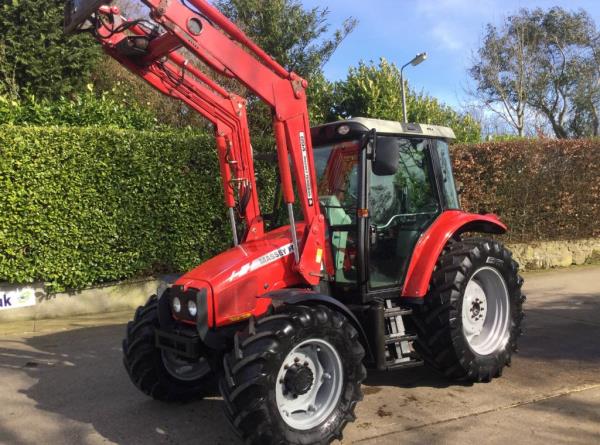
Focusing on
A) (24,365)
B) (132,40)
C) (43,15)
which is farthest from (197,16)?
(43,15)

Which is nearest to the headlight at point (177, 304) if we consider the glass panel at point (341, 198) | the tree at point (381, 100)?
the glass panel at point (341, 198)

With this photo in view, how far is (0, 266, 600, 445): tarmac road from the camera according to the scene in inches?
149

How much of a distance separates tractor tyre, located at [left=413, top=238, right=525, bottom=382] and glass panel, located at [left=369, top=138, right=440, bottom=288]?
330 mm

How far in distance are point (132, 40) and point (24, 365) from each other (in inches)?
144

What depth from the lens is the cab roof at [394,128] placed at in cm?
445

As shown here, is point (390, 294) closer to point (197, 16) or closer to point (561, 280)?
point (197, 16)

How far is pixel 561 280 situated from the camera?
10031 millimetres

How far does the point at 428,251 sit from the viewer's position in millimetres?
4609

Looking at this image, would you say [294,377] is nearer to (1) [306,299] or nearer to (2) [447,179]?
(1) [306,299]

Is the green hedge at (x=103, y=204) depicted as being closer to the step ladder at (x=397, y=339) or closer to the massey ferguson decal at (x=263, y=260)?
the massey ferguson decal at (x=263, y=260)

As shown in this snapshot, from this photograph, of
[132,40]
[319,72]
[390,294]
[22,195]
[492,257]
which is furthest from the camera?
[319,72]

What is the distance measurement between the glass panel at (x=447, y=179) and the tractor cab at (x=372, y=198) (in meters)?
0.20

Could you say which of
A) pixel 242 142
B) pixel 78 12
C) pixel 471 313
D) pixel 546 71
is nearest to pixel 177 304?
pixel 242 142

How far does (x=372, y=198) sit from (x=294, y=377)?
1.64 meters
